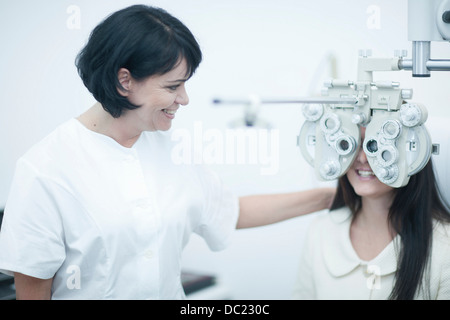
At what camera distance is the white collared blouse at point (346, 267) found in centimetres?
133

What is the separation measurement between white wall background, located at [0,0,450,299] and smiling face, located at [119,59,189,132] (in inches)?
22.1

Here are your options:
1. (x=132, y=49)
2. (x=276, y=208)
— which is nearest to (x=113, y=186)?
(x=132, y=49)

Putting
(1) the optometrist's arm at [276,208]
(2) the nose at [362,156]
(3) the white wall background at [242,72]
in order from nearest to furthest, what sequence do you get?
(2) the nose at [362,156] → (1) the optometrist's arm at [276,208] → (3) the white wall background at [242,72]

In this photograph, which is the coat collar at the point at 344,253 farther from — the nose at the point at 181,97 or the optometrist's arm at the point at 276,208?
the nose at the point at 181,97

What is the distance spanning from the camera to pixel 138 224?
4.23ft

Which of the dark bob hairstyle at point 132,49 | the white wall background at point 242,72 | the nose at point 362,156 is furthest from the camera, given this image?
the white wall background at point 242,72

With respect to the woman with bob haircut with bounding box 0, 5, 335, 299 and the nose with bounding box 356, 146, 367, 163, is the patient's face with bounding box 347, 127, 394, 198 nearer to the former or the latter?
the nose with bounding box 356, 146, 367, 163

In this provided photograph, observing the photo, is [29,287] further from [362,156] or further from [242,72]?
[242,72]

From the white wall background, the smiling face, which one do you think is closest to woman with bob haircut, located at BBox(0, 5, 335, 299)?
the smiling face

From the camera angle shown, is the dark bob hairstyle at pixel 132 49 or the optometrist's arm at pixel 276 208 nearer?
the dark bob hairstyle at pixel 132 49

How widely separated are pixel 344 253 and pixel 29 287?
76cm

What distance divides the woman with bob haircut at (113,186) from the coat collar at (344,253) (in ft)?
1.23

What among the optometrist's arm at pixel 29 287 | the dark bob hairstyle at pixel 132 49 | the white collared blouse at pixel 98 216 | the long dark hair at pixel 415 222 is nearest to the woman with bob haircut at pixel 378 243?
the long dark hair at pixel 415 222

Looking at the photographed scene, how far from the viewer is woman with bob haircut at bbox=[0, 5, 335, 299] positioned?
1.19m
